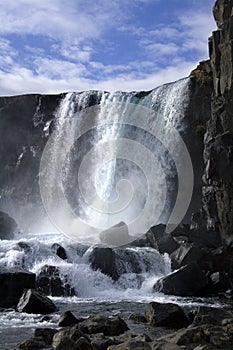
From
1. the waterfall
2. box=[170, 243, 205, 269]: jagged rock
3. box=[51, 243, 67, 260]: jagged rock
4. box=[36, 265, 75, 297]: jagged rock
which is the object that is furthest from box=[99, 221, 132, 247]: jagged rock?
box=[36, 265, 75, 297]: jagged rock

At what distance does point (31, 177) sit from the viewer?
60.0m

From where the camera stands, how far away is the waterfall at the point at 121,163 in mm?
45188

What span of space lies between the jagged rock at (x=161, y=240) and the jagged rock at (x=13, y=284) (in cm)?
1051

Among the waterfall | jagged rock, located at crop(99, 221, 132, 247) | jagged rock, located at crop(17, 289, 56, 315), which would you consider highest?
the waterfall

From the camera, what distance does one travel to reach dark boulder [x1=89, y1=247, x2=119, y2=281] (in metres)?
29.6

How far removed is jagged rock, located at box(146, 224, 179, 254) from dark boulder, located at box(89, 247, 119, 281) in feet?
13.7

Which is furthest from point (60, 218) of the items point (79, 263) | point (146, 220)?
point (79, 263)

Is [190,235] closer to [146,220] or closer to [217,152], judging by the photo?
[217,152]

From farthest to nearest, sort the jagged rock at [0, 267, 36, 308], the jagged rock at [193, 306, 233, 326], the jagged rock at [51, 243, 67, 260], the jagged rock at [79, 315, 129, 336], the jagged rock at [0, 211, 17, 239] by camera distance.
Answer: the jagged rock at [0, 211, 17, 239] → the jagged rock at [51, 243, 67, 260] → the jagged rock at [0, 267, 36, 308] → the jagged rock at [193, 306, 233, 326] → the jagged rock at [79, 315, 129, 336]

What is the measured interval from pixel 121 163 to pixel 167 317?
30269 millimetres

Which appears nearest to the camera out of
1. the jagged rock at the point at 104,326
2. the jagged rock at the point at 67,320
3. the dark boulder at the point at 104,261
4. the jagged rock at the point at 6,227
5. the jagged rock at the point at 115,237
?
the jagged rock at the point at 104,326

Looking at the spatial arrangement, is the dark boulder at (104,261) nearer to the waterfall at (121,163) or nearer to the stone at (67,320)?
the stone at (67,320)

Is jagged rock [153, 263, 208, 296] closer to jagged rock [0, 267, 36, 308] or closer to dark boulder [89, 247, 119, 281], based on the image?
dark boulder [89, 247, 119, 281]

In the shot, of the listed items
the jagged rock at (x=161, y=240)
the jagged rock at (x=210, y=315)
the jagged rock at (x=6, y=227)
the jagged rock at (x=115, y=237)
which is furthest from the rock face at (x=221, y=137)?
the jagged rock at (x=6, y=227)
